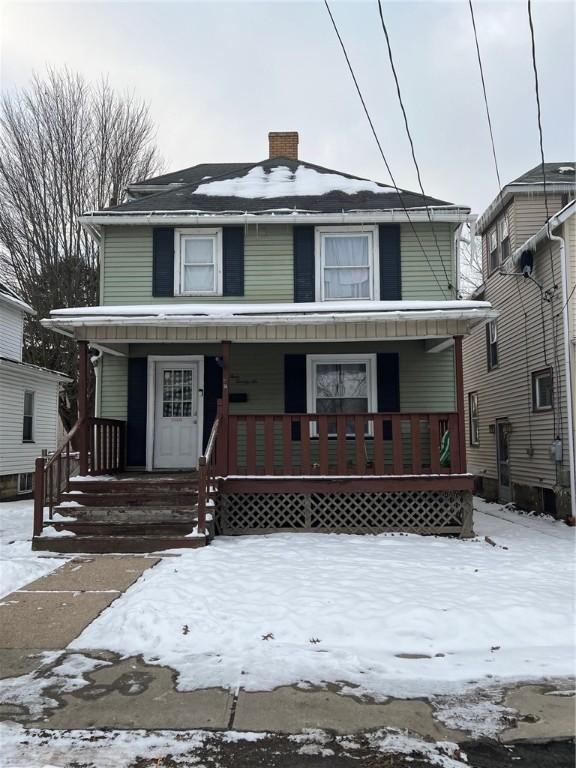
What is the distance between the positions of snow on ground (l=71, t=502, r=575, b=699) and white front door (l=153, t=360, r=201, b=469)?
3.39 meters

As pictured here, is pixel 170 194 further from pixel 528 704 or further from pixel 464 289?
pixel 464 289

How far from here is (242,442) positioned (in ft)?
33.7

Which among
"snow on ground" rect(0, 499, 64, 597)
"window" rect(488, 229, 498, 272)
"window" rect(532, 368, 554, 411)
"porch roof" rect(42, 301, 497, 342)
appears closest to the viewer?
"snow on ground" rect(0, 499, 64, 597)

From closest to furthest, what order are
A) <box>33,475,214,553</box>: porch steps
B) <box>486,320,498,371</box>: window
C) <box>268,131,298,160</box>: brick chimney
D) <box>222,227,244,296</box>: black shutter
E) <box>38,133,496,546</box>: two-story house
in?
1. <box>33,475,214,553</box>: porch steps
2. <box>38,133,496,546</box>: two-story house
3. <box>222,227,244,296</box>: black shutter
4. <box>268,131,298,160</box>: brick chimney
5. <box>486,320,498,371</box>: window

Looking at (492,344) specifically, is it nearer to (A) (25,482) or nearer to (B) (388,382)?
(B) (388,382)

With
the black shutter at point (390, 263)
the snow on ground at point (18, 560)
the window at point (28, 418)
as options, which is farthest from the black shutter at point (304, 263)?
the window at point (28, 418)

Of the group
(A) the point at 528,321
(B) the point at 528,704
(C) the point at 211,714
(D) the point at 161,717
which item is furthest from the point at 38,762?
(A) the point at 528,321

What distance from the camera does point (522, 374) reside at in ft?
43.0

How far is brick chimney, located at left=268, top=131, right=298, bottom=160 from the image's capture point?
45.4 ft

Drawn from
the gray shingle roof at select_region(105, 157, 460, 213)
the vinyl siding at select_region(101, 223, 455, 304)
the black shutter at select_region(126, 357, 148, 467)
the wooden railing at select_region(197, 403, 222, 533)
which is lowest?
the wooden railing at select_region(197, 403, 222, 533)

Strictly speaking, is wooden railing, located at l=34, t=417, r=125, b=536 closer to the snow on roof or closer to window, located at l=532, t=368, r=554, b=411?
the snow on roof

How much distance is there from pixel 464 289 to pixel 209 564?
25.4m

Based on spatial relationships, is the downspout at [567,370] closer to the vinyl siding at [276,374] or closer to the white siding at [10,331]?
the vinyl siding at [276,374]

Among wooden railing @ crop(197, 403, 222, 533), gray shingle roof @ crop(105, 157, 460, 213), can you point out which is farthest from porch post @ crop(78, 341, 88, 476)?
gray shingle roof @ crop(105, 157, 460, 213)
